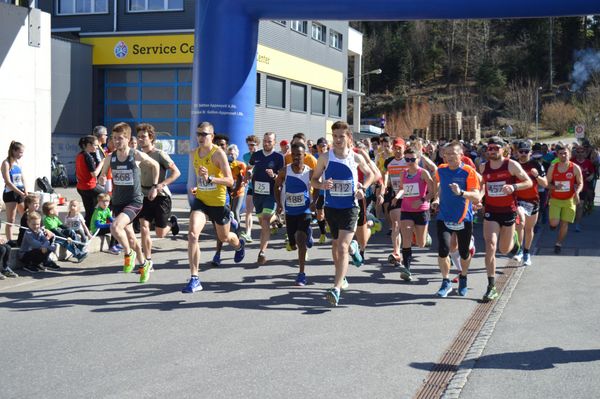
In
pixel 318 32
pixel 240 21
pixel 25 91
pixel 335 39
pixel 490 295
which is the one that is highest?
pixel 335 39

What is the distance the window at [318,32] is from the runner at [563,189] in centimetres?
2643

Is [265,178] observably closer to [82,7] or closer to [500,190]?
[500,190]

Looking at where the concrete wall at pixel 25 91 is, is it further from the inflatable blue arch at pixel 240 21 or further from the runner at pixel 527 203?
the runner at pixel 527 203

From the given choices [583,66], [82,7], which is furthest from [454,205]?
[583,66]

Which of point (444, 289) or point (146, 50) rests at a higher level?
point (146, 50)

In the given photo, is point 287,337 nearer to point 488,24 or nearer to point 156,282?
point 156,282

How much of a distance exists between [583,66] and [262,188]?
8043cm

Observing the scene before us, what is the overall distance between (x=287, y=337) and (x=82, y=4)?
2707cm

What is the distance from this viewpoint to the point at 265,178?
1114 centimetres

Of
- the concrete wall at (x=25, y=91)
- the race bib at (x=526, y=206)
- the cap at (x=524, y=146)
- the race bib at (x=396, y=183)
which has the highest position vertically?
the concrete wall at (x=25, y=91)

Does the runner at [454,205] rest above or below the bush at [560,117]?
below

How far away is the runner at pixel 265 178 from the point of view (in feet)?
35.7

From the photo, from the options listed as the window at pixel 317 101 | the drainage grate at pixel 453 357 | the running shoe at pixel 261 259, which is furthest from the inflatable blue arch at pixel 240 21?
the window at pixel 317 101

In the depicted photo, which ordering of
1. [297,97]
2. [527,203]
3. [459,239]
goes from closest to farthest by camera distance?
1. [459,239]
2. [527,203]
3. [297,97]
